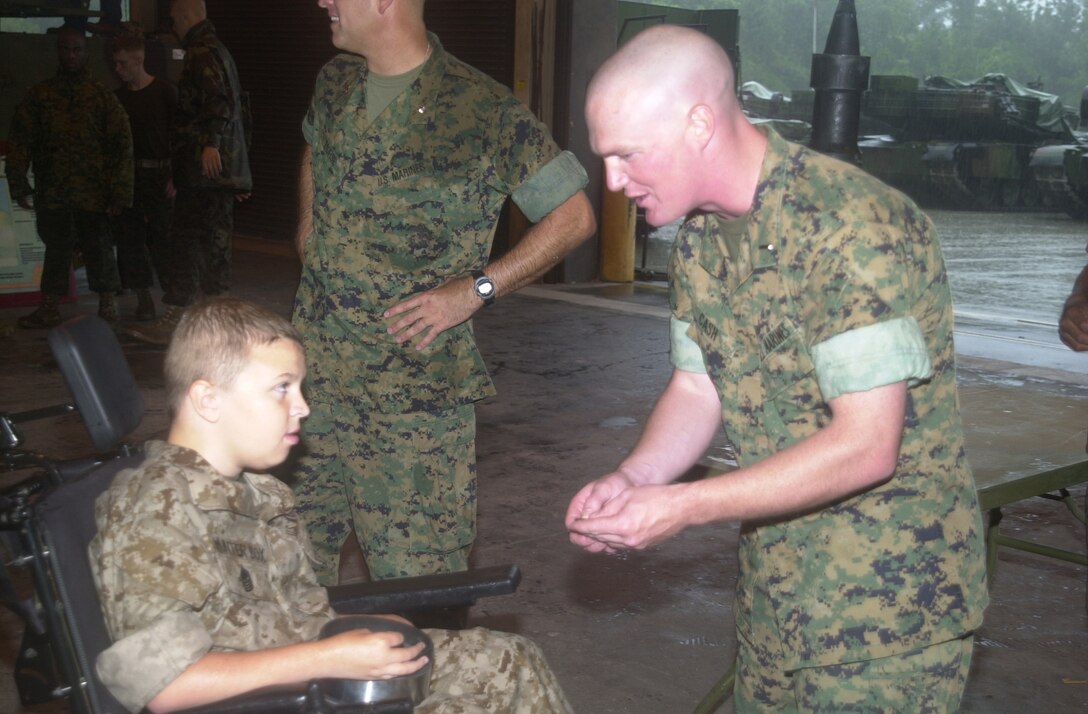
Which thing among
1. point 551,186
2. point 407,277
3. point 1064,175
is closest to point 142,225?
point 407,277

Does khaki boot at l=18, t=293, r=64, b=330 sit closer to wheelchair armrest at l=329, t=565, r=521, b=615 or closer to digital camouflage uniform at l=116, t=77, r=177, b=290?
digital camouflage uniform at l=116, t=77, r=177, b=290

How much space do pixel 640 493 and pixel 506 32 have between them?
30.5ft

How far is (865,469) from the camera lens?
5.75 ft

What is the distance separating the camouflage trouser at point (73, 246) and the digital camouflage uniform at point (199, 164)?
81 centimetres

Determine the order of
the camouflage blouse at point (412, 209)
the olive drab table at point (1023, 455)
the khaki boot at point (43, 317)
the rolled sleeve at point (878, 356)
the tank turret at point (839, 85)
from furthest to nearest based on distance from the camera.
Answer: the khaki boot at point (43, 317)
the tank turret at point (839, 85)
the olive drab table at point (1023, 455)
the camouflage blouse at point (412, 209)
the rolled sleeve at point (878, 356)

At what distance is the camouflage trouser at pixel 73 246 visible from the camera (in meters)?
8.16

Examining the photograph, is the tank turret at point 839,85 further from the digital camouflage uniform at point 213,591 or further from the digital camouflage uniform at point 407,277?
the digital camouflage uniform at point 213,591

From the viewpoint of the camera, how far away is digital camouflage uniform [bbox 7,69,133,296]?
313 inches

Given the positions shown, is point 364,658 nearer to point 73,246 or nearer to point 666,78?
point 666,78

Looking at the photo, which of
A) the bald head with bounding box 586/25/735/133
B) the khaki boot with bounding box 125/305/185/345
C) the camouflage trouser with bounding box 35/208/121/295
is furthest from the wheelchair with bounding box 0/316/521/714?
the camouflage trouser with bounding box 35/208/121/295

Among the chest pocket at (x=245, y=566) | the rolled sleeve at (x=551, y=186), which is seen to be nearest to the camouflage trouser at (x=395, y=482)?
the rolled sleeve at (x=551, y=186)

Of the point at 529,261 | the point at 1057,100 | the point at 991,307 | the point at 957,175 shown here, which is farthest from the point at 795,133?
the point at 529,261

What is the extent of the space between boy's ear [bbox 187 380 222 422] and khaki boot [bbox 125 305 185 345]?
5985 mm

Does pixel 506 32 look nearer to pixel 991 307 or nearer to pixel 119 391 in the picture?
pixel 991 307
